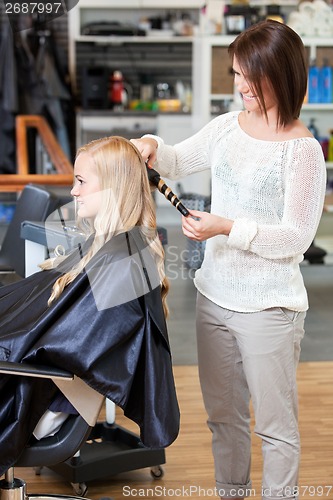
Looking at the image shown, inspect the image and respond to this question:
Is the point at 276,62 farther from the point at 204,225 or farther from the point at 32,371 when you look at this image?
the point at 32,371

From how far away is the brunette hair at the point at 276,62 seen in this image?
1879 mm

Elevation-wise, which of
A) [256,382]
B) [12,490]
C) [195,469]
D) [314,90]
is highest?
[314,90]

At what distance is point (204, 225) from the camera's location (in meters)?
1.88

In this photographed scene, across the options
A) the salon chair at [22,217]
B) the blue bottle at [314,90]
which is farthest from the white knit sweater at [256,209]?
the blue bottle at [314,90]

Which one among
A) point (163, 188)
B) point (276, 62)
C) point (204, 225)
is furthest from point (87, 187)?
point (276, 62)

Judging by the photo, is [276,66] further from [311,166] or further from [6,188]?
[6,188]

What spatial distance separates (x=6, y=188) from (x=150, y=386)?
93.3 inches

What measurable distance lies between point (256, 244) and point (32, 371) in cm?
57

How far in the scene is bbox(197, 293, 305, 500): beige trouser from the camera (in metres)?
2.02

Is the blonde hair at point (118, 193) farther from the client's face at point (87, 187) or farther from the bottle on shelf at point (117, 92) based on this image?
the bottle on shelf at point (117, 92)

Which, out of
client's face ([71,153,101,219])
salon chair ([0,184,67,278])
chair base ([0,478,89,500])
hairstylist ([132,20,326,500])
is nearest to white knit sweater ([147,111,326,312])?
hairstylist ([132,20,326,500])

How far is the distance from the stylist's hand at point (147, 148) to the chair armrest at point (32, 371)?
56 cm

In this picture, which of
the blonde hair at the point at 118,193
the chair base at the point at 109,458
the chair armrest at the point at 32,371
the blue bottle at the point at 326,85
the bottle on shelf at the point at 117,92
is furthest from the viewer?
the bottle on shelf at the point at 117,92

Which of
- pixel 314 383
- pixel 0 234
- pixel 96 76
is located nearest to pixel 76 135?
pixel 96 76
